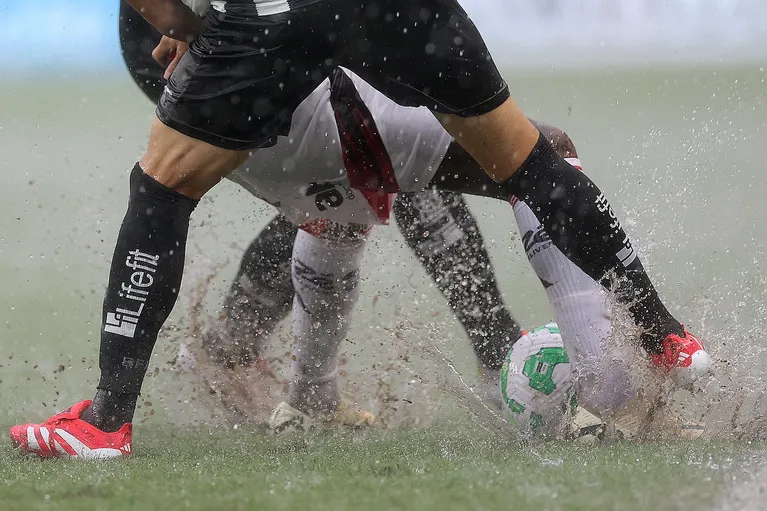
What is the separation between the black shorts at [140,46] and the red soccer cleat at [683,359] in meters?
1.56

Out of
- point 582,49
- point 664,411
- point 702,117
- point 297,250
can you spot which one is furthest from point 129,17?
point 582,49

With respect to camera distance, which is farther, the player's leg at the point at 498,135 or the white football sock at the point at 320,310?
the white football sock at the point at 320,310

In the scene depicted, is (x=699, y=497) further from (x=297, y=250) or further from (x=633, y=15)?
(x=633, y=15)

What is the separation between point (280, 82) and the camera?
241cm

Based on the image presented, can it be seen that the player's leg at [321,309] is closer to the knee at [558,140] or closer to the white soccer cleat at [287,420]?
the white soccer cleat at [287,420]

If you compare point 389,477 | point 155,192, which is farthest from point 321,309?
point 389,477

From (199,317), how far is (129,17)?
37.7 inches

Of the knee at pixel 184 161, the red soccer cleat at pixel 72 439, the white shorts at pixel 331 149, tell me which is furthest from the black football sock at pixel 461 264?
the red soccer cleat at pixel 72 439

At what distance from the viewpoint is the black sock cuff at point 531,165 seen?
8.54ft

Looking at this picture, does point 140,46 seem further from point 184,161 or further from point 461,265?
point 461,265

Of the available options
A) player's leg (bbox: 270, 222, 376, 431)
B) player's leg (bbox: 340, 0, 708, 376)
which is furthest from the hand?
player's leg (bbox: 270, 222, 376, 431)

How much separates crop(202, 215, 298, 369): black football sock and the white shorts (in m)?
0.63

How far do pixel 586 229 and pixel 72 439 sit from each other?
1.28 m

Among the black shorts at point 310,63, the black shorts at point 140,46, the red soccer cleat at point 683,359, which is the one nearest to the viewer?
the black shorts at point 310,63
